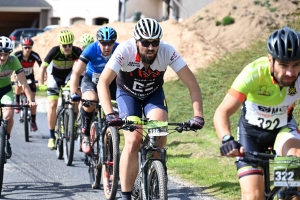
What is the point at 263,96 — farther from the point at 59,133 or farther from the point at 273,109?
the point at 59,133

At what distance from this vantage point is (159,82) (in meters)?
7.80

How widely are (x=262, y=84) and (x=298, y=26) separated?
9.45 m

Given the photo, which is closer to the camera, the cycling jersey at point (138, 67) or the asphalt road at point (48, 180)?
the cycling jersey at point (138, 67)

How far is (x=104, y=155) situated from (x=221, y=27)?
2200 centimetres

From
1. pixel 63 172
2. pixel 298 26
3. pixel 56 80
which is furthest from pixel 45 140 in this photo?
pixel 298 26

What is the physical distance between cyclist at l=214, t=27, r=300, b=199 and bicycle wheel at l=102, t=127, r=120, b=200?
9.38 feet

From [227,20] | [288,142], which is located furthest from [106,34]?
[227,20]

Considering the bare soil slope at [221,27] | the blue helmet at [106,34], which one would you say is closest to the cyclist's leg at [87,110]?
the blue helmet at [106,34]

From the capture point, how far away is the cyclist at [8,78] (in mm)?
9555

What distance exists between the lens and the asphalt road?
9.13 m

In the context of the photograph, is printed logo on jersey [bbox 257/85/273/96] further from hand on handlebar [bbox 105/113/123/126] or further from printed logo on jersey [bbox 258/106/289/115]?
hand on handlebar [bbox 105/113/123/126]

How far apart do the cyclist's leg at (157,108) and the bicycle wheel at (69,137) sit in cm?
350

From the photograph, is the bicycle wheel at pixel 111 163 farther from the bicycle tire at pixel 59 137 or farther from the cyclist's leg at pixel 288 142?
the cyclist's leg at pixel 288 142

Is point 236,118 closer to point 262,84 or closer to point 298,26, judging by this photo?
point 298,26
